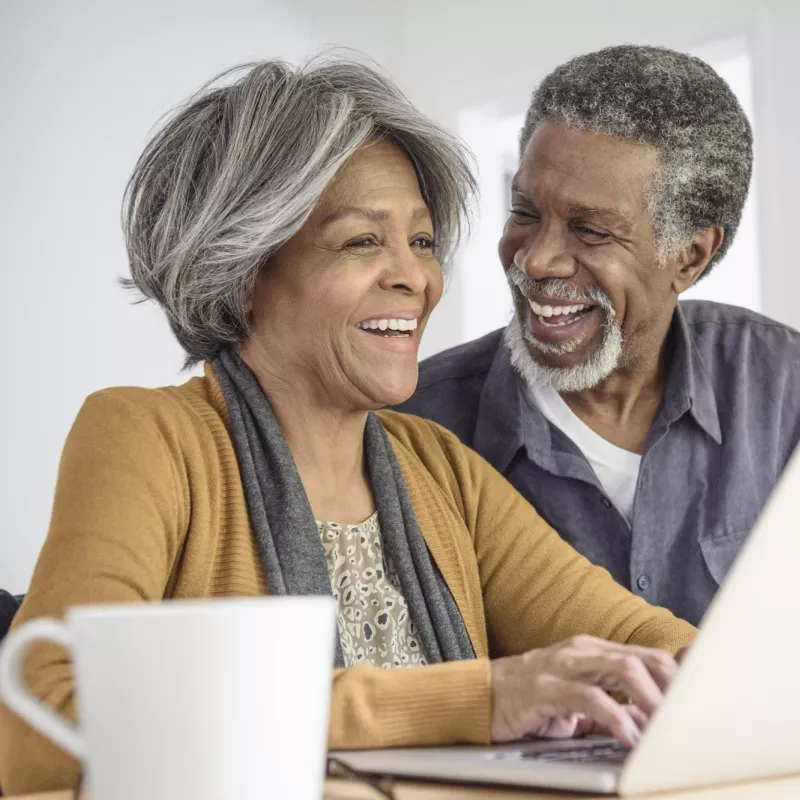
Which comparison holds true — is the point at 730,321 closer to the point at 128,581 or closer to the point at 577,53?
the point at 128,581

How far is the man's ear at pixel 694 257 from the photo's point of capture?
2.12 meters

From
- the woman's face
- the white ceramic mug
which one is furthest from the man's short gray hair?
the white ceramic mug

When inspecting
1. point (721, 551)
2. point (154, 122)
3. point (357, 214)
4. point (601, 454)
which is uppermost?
point (154, 122)

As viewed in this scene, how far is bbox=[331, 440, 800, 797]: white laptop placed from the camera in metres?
0.63

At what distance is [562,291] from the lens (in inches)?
77.7

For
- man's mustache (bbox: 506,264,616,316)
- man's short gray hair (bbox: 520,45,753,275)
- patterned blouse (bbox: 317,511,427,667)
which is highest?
man's short gray hair (bbox: 520,45,753,275)

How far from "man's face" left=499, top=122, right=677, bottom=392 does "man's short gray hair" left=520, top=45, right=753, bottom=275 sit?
3cm

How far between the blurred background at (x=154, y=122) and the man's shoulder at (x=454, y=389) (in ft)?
4.11

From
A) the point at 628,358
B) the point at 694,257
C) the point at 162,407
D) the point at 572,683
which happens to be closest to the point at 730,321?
the point at 694,257

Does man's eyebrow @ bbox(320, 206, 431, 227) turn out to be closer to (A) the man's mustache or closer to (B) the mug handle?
(A) the man's mustache

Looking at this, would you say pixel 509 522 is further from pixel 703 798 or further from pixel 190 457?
pixel 703 798

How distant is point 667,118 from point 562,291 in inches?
14.5

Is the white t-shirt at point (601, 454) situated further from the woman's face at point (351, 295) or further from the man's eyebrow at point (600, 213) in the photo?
the woman's face at point (351, 295)

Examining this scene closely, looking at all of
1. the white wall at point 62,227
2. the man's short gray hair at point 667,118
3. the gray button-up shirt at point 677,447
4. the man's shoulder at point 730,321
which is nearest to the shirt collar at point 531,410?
the gray button-up shirt at point 677,447
